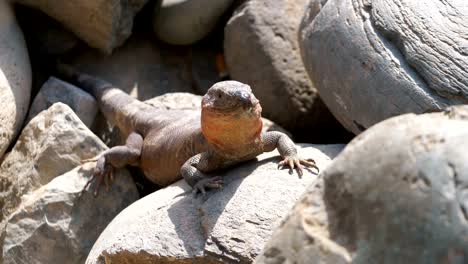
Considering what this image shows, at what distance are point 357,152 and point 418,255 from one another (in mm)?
463

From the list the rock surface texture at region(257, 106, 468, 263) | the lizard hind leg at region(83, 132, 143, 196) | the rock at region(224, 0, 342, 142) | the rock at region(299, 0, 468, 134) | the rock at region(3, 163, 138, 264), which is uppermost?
the rock surface texture at region(257, 106, 468, 263)

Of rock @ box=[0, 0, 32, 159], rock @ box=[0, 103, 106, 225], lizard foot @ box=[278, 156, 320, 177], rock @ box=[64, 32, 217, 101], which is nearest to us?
lizard foot @ box=[278, 156, 320, 177]

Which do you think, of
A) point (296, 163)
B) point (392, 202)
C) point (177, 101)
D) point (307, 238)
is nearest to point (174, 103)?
point (177, 101)

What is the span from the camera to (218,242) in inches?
167

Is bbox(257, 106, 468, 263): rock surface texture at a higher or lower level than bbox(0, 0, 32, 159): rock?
higher

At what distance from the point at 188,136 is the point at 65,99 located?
64.1 inches

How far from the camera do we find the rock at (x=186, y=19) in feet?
22.9

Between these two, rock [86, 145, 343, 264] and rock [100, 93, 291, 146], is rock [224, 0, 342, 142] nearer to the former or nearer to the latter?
rock [100, 93, 291, 146]

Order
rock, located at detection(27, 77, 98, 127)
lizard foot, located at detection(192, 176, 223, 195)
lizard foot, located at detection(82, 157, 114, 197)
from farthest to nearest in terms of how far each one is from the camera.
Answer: rock, located at detection(27, 77, 98, 127), lizard foot, located at detection(82, 157, 114, 197), lizard foot, located at detection(192, 176, 223, 195)

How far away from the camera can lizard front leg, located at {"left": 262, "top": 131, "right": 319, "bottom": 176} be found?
16.3ft

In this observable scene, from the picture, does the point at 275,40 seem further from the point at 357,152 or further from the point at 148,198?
the point at 357,152

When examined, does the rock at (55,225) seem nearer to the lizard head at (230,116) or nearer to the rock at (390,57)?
the lizard head at (230,116)

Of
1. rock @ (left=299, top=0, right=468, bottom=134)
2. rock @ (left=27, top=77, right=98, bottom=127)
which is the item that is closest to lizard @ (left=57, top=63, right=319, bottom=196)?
rock @ (left=27, top=77, right=98, bottom=127)

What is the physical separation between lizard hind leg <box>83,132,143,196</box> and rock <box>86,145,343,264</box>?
730 mm
